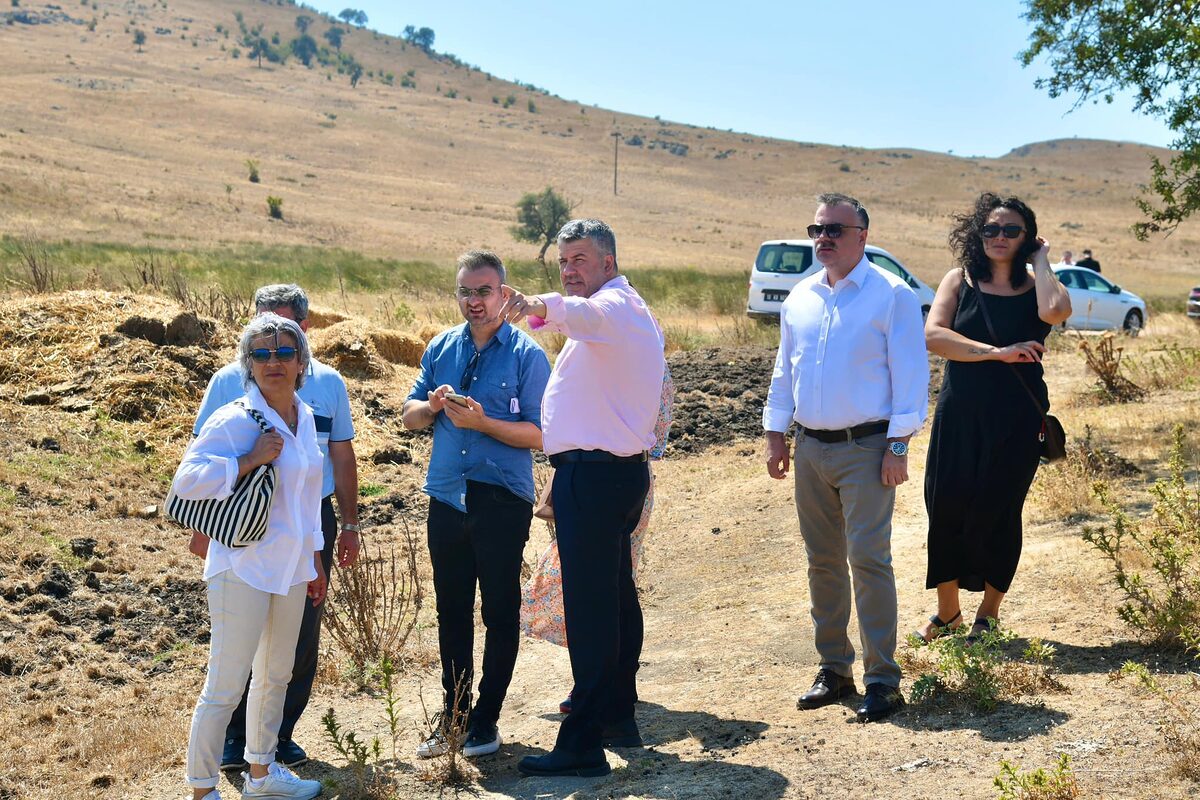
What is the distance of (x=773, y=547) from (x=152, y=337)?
6563 millimetres

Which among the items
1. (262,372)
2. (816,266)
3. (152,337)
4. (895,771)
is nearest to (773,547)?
(895,771)

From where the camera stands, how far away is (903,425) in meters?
4.77

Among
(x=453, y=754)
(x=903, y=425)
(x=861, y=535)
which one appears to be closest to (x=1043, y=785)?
(x=861, y=535)

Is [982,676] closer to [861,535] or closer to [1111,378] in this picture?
[861,535]

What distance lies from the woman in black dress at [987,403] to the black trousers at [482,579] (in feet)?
6.23

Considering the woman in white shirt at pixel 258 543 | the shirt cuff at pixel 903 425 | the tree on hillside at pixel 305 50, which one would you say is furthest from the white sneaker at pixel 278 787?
the tree on hillside at pixel 305 50

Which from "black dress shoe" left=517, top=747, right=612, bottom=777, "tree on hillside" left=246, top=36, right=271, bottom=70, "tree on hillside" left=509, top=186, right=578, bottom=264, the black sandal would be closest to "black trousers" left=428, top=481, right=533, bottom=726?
"black dress shoe" left=517, top=747, right=612, bottom=777

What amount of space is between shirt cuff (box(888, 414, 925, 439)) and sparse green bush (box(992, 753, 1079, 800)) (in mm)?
1474

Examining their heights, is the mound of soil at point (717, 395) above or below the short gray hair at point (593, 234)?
below

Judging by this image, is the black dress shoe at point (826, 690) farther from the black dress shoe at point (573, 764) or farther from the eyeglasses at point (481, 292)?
the eyeglasses at point (481, 292)

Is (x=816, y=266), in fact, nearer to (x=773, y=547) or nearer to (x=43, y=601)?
(x=773, y=547)

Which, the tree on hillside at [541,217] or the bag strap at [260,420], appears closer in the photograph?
the bag strap at [260,420]

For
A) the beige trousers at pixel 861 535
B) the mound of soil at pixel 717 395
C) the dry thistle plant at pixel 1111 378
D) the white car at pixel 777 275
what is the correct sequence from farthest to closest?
1. the white car at pixel 777 275
2. the mound of soil at pixel 717 395
3. the dry thistle plant at pixel 1111 378
4. the beige trousers at pixel 861 535

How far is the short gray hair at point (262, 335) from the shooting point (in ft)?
13.6
